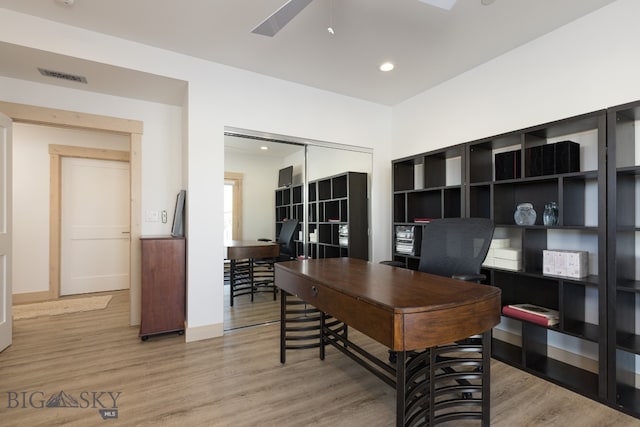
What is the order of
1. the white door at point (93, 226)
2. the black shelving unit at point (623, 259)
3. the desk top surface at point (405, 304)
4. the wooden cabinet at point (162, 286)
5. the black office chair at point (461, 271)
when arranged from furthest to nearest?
the white door at point (93, 226) < the wooden cabinet at point (162, 286) < the black shelving unit at point (623, 259) < the black office chair at point (461, 271) < the desk top surface at point (405, 304)

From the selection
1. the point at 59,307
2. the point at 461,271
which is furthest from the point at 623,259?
the point at 59,307

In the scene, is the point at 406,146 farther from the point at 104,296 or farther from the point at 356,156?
the point at 104,296

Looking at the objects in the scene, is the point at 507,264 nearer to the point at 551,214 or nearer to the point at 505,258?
the point at 505,258

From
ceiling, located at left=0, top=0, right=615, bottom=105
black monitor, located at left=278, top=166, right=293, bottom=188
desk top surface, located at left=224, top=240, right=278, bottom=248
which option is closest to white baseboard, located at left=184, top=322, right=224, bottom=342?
desk top surface, located at left=224, top=240, right=278, bottom=248

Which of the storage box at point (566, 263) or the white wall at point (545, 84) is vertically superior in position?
the white wall at point (545, 84)

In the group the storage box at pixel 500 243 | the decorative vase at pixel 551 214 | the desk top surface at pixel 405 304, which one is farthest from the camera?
the storage box at pixel 500 243

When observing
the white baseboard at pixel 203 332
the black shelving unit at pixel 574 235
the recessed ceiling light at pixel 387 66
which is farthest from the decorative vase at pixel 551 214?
the white baseboard at pixel 203 332

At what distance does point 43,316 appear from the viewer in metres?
3.49

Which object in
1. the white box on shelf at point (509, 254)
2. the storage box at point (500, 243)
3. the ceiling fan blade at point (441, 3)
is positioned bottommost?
the white box on shelf at point (509, 254)

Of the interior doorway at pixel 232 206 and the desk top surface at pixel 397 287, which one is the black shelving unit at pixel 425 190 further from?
the interior doorway at pixel 232 206

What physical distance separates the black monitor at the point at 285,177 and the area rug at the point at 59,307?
9.04 feet

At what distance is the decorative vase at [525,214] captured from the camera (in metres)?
2.45

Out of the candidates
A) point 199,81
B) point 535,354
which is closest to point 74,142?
point 199,81

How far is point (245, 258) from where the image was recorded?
3.37m
